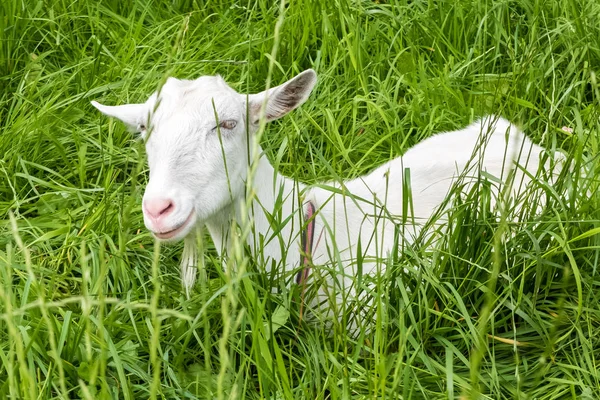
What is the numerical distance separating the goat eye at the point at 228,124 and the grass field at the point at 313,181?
0.20 meters

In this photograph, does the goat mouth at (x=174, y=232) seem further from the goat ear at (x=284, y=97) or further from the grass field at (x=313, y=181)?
the goat ear at (x=284, y=97)

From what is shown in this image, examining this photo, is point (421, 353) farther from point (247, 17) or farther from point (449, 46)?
point (247, 17)

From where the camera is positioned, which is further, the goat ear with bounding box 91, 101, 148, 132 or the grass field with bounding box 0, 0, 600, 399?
the goat ear with bounding box 91, 101, 148, 132

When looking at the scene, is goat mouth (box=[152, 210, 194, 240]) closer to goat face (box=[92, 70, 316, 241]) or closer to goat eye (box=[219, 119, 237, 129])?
goat face (box=[92, 70, 316, 241])

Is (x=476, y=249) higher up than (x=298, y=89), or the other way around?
(x=298, y=89)

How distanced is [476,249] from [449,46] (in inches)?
72.8

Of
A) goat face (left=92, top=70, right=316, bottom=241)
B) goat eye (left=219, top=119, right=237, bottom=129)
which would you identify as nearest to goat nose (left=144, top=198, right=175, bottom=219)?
goat face (left=92, top=70, right=316, bottom=241)

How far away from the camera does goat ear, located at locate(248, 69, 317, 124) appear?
3043 mm

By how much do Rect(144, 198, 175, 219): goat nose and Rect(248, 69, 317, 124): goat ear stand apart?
53 centimetres

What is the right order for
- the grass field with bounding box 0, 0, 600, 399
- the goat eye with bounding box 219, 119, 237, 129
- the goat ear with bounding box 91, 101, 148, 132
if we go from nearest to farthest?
the grass field with bounding box 0, 0, 600, 399 → the goat eye with bounding box 219, 119, 237, 129 → the goat ear with bounding box 91, 101, 148, 132

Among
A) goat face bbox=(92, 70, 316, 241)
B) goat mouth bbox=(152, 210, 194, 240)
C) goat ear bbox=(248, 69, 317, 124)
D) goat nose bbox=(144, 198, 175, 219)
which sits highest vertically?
goat ear bbox=(248, 69, 317, 124)

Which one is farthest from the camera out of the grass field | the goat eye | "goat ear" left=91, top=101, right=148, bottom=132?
"goat ear" left=91, top=101, right=148, bottom=132

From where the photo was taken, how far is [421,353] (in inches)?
103

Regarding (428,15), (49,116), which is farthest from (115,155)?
(428,15)
